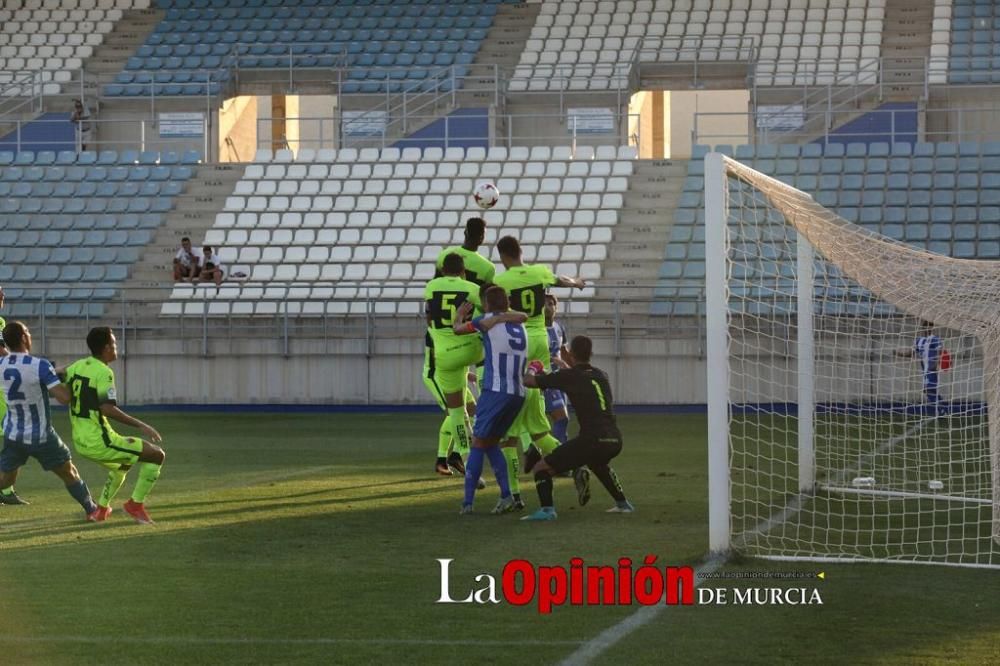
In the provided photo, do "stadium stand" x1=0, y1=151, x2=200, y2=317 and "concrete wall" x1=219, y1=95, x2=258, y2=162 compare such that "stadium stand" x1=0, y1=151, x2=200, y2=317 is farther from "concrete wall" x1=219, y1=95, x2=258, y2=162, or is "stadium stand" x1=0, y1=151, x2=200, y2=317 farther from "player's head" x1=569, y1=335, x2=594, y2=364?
"player's head" x1=569, y1=335, x2=594, y2=364

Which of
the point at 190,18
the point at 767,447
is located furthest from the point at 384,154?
the point at 767,447

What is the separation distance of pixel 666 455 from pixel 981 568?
276 inches

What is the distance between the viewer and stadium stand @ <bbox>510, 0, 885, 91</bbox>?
29969 millimetres

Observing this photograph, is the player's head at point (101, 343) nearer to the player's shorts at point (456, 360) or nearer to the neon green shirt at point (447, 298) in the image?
the neon green shirt at point (447, 298)

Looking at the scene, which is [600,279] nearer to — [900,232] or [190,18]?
[900,232]

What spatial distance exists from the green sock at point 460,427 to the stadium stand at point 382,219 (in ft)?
35.8

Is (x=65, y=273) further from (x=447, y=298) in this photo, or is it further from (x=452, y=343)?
(x=447, y=298)

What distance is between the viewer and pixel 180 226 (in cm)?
2675

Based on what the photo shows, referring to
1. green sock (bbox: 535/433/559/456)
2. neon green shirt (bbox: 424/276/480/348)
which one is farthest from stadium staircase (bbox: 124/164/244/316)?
green sock (bbox: 535/433/559/456)

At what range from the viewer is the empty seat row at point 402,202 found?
26.1 meters

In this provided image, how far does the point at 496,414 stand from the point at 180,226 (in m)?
17.6

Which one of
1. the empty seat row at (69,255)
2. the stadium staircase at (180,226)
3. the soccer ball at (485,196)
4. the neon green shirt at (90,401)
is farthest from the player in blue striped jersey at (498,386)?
the empty seat row at (69,255)

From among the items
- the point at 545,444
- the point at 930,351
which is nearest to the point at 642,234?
the point at 930,351

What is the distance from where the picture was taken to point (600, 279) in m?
24.2
